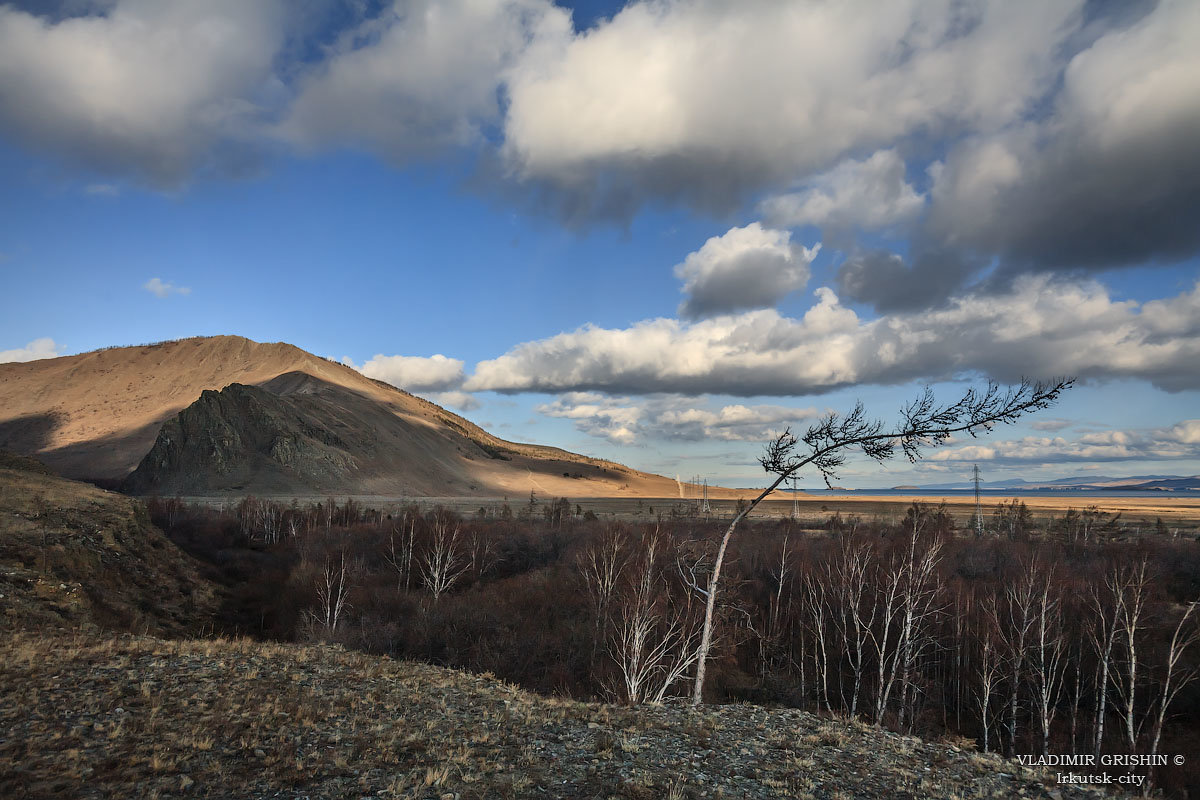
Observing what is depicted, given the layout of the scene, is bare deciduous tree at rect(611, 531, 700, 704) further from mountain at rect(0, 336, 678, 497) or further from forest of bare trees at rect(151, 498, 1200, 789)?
mountain at rect(0, 336, 678, 497)

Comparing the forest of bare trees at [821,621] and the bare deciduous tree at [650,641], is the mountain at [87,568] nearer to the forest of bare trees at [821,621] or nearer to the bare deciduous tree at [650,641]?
the forest of bare trees at [821,621]

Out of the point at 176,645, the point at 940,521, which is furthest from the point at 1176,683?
the point at 176,645

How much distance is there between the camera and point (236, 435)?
417 feet

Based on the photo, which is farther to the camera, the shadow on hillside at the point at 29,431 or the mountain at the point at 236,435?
the shadow on hillside at the point at 29,431

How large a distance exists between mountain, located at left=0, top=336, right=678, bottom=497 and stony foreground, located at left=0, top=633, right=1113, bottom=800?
384 ft

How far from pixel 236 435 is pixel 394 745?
458 feet

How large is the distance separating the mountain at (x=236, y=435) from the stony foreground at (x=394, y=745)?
117 m

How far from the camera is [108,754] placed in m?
9.32

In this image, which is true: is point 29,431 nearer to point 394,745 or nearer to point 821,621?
point 821,621

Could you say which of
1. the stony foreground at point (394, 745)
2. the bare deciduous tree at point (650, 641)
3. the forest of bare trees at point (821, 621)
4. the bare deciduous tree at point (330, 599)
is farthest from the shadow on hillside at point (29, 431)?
the stony foreground at point (394, 745)

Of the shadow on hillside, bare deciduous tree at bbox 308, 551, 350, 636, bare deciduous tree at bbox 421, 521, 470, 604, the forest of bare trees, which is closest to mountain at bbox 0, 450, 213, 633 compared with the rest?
the forest of bare trees

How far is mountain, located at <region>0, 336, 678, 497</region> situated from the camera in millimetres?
122750

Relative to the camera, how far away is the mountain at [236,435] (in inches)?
4833

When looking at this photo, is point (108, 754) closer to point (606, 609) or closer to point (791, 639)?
point (606, 609)
